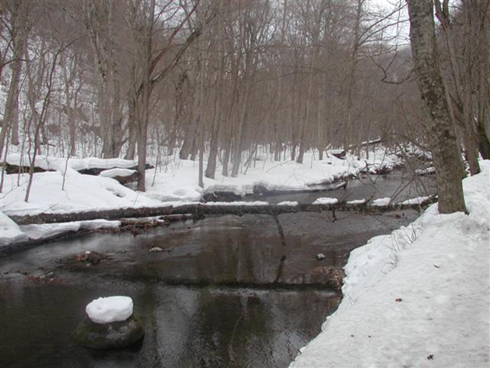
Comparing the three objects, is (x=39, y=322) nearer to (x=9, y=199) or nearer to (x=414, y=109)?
(x=9, y=199)

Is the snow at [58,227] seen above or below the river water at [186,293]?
above

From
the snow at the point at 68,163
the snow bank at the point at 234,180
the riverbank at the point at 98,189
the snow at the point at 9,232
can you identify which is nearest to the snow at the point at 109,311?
the riverbank at the point at 98,189

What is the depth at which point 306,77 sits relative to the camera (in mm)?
24844

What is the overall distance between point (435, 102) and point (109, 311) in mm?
5270

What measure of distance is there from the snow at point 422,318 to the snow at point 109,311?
3025 millimetres

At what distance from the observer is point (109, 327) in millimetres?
5039

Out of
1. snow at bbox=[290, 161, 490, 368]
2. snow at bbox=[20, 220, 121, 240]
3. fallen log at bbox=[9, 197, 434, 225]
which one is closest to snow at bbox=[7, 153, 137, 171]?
snow at bbox=[20, 220, 121, 240]

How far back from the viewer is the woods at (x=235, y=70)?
749 centimetres

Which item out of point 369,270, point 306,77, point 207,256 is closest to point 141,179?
point 207,256

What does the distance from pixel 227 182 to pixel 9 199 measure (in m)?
9.22

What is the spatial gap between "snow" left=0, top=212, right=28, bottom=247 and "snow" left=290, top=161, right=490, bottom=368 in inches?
328

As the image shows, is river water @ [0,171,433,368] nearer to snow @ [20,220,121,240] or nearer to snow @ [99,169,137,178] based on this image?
snow @ [20,220,121,240]

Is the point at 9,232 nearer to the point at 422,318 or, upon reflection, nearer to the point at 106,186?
the point at 106,186

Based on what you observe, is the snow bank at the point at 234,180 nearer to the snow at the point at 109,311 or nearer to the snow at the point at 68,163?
the snow at the point at 68,163
